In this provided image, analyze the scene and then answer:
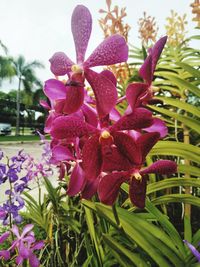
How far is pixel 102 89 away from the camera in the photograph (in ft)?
0.69

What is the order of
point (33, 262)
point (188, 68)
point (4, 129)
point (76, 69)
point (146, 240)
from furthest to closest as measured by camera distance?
point (4, 129) → point (33, 262) → point (188, 68) → point (146, 240) → point (76, 69)

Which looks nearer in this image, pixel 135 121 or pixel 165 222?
pixel 135 121

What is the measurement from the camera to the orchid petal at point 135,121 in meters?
0.23

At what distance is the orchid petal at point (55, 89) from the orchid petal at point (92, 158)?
0.15 feet

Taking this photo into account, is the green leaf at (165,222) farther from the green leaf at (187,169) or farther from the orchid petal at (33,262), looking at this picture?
the orchid petal at (33,262)

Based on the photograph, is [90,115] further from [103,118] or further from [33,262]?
[33,262]

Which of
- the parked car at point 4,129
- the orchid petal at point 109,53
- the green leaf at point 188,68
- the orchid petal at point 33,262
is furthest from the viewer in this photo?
the parked car at point 4,129

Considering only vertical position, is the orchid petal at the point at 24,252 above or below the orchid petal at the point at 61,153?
below

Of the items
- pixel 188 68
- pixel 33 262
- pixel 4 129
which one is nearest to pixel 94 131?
pixel 188 68

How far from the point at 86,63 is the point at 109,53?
0.02 m

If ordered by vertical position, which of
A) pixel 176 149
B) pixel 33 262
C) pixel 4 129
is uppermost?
pixel 176 149

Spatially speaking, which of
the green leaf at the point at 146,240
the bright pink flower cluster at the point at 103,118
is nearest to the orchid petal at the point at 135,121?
the bright pink flower cluster at the point at 103,118

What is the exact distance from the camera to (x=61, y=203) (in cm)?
118

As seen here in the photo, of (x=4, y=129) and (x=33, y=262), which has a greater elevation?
(x=33, y=262)
